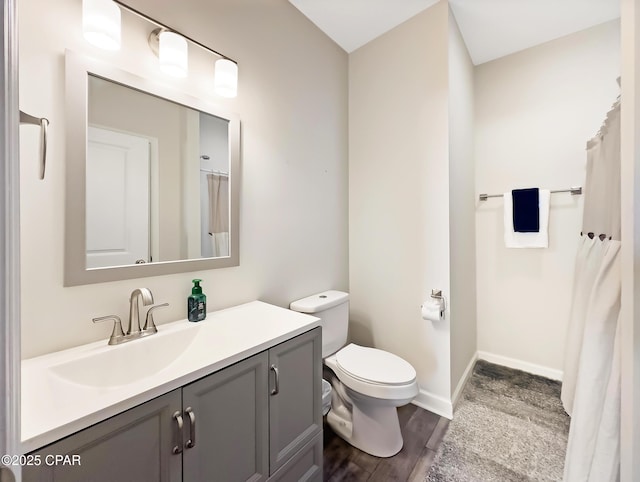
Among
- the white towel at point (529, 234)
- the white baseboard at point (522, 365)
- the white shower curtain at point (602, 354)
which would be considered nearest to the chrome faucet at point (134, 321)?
the white shower curtain at point (602, 354)

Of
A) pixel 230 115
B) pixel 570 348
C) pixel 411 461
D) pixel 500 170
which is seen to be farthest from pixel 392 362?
pixel 500 170

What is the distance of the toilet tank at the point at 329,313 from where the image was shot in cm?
167

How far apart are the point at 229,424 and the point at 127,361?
1.42 ft

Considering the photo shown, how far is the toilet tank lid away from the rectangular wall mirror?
1.56 feet

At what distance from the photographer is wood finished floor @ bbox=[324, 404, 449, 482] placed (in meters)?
1.38

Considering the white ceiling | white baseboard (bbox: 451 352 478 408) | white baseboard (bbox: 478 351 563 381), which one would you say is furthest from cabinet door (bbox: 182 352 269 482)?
white baseboard (bbox: 478 351 563 381)

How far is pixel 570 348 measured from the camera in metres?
1.73

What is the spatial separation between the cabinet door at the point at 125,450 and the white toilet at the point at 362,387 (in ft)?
2.56

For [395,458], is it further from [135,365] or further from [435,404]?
[135,365]

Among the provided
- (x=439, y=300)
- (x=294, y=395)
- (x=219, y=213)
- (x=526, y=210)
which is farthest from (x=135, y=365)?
(x=526, y=210)

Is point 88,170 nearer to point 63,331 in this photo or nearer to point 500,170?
point 63,331

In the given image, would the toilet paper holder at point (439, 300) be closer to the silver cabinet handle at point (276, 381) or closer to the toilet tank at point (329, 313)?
the toilet tank at point (329, 313)

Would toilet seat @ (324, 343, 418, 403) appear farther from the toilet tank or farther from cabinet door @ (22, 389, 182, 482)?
cabinet door @ (22, 389, 182, 482)

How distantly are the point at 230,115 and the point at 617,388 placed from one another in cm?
196
